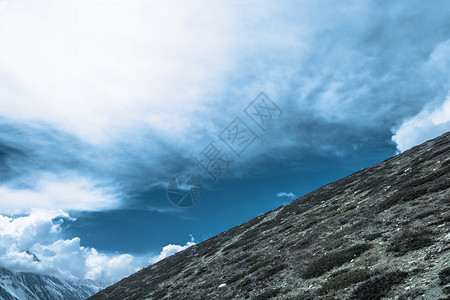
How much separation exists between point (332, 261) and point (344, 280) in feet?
8.71

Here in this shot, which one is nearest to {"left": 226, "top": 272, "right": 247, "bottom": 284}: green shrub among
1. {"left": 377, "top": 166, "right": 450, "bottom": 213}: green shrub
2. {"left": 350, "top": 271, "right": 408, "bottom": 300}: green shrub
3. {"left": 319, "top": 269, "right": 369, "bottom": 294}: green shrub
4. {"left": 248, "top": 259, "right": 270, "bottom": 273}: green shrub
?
{"left": 248, "top": 259, "right": 270, "bottom": 273}: green shrub

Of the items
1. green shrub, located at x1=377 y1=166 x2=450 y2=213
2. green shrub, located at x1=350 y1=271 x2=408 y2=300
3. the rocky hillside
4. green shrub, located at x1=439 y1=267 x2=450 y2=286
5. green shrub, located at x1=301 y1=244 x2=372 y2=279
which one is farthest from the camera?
green shrub, located at x1=377 y1=166 x2=450 y2=213

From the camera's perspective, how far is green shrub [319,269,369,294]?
10.8m

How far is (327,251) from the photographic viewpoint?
1576cm

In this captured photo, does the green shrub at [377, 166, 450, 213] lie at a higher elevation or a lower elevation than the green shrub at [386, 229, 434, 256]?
higher

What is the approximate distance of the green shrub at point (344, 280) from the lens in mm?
10828

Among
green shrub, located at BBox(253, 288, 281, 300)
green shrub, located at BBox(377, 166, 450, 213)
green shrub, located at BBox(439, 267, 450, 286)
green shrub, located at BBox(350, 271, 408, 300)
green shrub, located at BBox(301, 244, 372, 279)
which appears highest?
green shrub, located at BBox(377, 166, 450, 213)

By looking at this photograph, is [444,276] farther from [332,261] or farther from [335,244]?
[335,244]

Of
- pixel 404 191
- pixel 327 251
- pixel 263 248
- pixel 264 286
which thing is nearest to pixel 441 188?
pixel 404 191

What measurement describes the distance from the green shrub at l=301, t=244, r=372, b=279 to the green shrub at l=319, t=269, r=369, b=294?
58.3 inches

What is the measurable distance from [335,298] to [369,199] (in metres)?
15.0

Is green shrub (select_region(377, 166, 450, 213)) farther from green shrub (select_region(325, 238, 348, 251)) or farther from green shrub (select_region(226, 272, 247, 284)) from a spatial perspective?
green shrub (select_region(226, 272, 247, 284))

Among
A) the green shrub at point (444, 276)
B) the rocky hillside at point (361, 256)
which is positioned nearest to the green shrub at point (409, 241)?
the rocky hillside at point (361, 256)

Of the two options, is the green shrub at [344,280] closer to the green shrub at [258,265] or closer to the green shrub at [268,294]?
the green shrub at [268,294]
